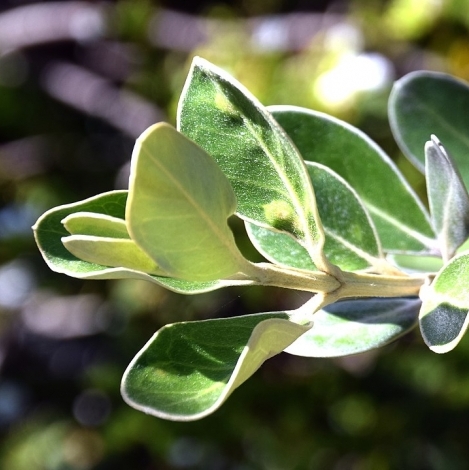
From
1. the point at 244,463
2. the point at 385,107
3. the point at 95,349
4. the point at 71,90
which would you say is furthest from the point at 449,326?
the point at 71,90

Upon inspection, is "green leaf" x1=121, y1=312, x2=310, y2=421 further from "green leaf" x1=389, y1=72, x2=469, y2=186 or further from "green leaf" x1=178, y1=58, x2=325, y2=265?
"green leaf" x1=389, y1=72, x2=469, y2=186

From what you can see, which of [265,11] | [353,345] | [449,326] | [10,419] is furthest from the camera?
[265,11]

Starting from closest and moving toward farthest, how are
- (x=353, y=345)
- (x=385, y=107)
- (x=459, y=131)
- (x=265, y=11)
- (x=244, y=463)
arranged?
1. (x=353, y=345)
2. (x=459, y=131)
3. (x=385, y=107)
4. (x=244, y=463)
5. (x=265, y=11)

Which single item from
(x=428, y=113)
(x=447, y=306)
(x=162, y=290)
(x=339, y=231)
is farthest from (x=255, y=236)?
(x=162, y=290)

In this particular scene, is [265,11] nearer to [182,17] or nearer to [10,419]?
[182,17]

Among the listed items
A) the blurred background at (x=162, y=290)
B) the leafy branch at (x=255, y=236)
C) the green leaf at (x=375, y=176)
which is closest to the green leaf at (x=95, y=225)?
the leafy branch at (x=255, y=236)

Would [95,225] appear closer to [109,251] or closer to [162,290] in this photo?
[109,251]
